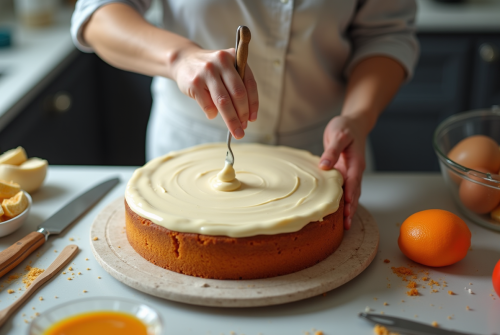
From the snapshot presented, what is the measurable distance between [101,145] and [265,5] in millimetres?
1995

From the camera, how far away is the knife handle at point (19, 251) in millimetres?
1135

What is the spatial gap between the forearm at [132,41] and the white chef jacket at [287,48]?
54mm

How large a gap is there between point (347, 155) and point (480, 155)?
361mm

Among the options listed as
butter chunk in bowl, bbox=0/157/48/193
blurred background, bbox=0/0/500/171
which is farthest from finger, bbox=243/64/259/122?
blurred background, bbox=0/0/500/171

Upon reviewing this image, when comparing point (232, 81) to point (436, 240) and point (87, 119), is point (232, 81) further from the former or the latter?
point (87, 119)

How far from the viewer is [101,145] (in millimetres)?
3256

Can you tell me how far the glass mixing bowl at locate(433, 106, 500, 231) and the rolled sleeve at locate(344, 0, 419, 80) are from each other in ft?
0.84

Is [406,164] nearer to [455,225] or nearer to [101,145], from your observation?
[101,145]

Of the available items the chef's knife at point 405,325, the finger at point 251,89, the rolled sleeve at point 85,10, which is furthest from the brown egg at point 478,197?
the rolled sleeve at point 85,10

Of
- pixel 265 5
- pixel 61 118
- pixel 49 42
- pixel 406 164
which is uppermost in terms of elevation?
pixel 265 5

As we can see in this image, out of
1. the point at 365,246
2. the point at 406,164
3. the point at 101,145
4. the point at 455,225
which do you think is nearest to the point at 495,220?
the point at 455,225

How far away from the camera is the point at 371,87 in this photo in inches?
63.6

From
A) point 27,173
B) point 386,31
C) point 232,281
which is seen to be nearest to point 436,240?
point 232,281

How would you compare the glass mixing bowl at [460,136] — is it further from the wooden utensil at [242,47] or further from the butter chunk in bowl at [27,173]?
the butter chunk in bowl at [27,173]
